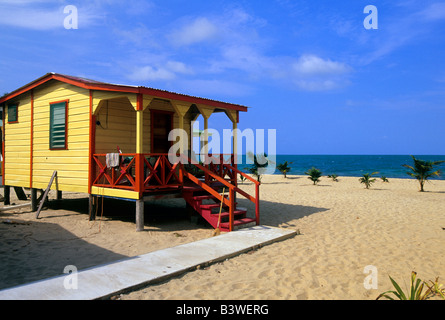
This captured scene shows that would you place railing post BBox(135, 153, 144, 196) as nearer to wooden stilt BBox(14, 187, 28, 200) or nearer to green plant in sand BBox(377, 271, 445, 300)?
green plant in sand BBox(377, 271, 445, 300)

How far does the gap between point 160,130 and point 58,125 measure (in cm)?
312

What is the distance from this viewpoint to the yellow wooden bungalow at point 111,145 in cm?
788

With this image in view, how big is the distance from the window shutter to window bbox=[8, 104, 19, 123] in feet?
8.65

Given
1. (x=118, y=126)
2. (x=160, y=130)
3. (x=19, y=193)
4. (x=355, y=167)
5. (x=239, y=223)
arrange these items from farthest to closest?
1. (x=355, y=167)
2. (x=19, y=193)
3. (x=160, y=130)
4. (x=118, y=126)
5. (x=239, y=223)

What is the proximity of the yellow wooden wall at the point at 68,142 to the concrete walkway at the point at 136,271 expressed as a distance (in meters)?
4.52

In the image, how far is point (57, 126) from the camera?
9.64m

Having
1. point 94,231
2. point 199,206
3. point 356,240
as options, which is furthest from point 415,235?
point 94,231

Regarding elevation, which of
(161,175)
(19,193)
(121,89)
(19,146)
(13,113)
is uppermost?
(13,113)

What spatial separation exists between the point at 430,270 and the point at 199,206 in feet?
16.6

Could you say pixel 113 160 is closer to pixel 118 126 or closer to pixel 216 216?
pixel 118 126

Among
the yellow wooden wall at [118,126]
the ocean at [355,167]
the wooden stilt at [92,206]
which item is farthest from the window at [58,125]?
the ocean at [355,167]

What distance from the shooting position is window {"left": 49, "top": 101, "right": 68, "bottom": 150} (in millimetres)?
9375

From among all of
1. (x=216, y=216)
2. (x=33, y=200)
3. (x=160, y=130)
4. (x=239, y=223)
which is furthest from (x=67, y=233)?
(x=160, y=130)

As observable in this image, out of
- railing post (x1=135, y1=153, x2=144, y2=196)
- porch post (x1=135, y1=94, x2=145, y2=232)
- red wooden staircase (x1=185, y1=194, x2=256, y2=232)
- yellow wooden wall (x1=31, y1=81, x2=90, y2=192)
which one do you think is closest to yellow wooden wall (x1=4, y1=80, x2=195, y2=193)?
yellow wooden wall (x1=31, y1=81, x2=90, y2=192)
